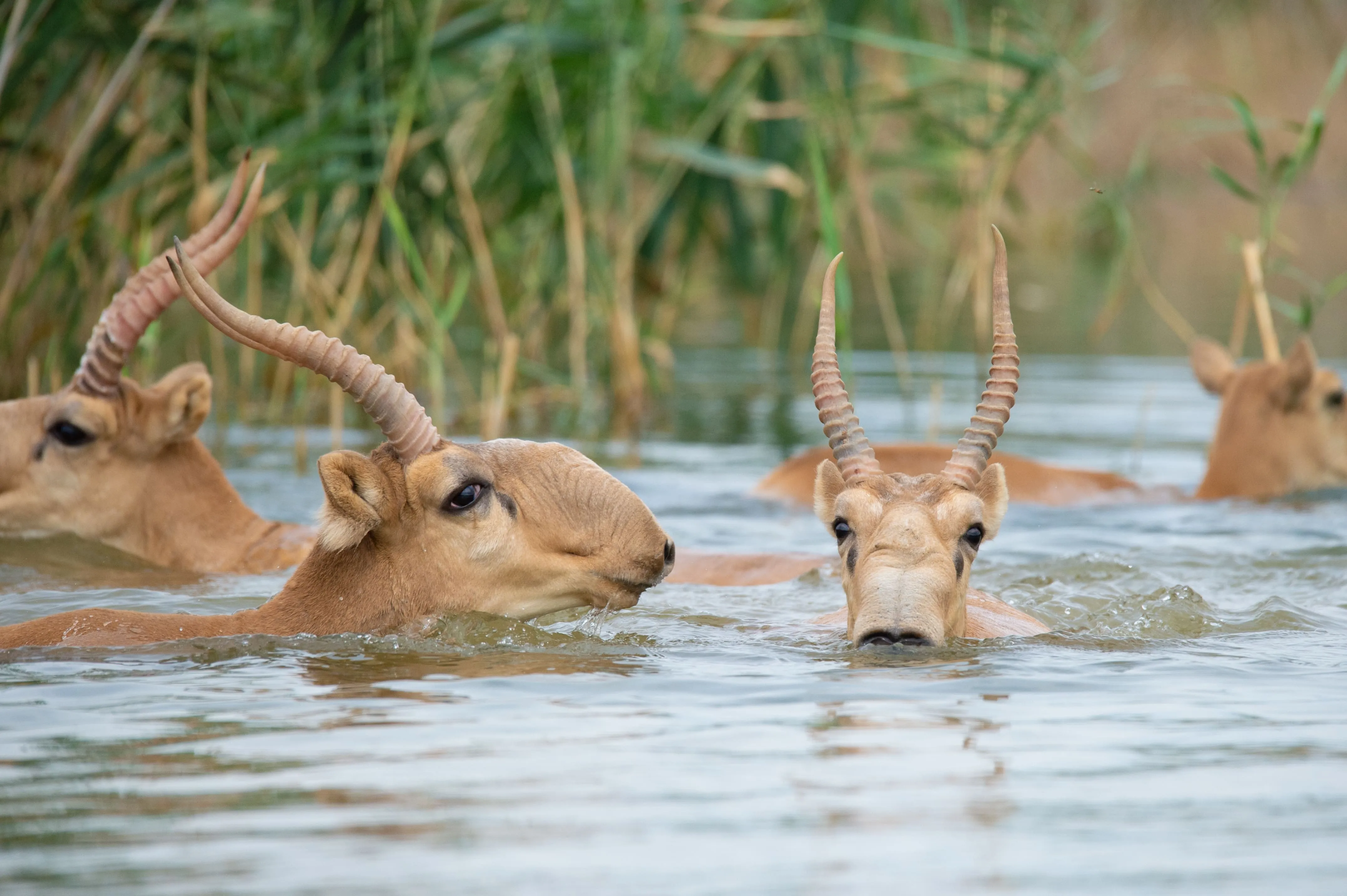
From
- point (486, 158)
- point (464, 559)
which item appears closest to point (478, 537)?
point (464, 559)

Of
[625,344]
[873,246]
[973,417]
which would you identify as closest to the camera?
[973,417]

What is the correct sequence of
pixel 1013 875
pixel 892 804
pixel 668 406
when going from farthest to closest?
pixel 668 406 → pixel 892 804 → pixel 1013 875

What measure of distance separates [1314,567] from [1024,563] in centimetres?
142

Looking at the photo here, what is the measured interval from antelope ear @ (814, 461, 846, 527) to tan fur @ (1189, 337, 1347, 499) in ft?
16.6

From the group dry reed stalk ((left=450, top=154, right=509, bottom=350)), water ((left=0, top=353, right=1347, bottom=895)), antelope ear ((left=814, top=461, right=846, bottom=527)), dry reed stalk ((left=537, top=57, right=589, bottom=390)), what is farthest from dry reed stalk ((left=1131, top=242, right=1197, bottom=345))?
antelope ear ((left=814, top=461, right=846, bottom=527))

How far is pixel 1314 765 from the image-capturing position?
4.77 m

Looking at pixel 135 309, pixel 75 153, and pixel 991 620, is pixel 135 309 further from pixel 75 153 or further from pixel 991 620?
pixel 991 620

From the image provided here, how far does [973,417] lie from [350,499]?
2.37 meters

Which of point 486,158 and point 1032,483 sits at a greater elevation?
point 486,158

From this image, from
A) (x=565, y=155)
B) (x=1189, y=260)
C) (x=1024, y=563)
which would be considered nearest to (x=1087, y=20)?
(x=1189, y=260)

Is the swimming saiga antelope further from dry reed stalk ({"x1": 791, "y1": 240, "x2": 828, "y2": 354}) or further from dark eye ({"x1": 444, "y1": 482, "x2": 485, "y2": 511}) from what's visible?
dry reed stalk ({"x1": 791, "y1": 240, "x2": 828, "y2": 354})

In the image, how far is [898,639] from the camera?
6074 millimetres

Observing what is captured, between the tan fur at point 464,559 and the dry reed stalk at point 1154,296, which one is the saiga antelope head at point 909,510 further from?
the dry reed stalk at point 1154,296

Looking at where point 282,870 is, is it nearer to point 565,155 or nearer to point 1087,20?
point 565,155
